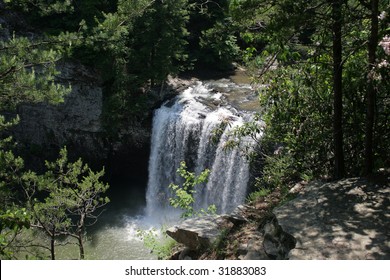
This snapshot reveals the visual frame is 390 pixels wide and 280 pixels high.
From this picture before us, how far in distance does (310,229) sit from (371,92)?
78.3 inches

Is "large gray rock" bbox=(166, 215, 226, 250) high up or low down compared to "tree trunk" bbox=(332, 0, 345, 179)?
down

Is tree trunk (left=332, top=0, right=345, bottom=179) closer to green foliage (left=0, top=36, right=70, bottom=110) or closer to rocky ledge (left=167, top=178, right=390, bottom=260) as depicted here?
rocky ledge (left=167, top=178, right=390, bottom=260)

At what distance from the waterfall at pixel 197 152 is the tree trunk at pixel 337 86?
8.55 m

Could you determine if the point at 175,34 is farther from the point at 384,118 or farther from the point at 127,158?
the point at 384,118

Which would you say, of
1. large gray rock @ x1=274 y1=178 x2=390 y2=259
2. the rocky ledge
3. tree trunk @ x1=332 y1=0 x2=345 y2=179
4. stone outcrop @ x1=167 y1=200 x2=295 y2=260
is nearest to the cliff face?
stone outcrop @ x1=167 y1=200 x2=295 y2=260

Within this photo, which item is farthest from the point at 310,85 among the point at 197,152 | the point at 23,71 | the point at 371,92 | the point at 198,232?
the point at 197,152

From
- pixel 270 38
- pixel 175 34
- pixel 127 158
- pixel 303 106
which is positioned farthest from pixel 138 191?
pixel 270 38

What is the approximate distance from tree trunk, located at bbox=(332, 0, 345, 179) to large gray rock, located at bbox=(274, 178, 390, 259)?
0.32 meters

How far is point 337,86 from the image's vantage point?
551cm

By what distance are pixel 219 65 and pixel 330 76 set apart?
17052 millimetres

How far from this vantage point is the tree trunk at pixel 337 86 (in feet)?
16.1

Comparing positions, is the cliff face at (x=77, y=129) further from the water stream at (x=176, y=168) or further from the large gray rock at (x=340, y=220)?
the large gray rock at (x=340, y=220)

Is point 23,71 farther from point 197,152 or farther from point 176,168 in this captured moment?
point 176,168

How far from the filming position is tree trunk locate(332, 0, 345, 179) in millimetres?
4906
